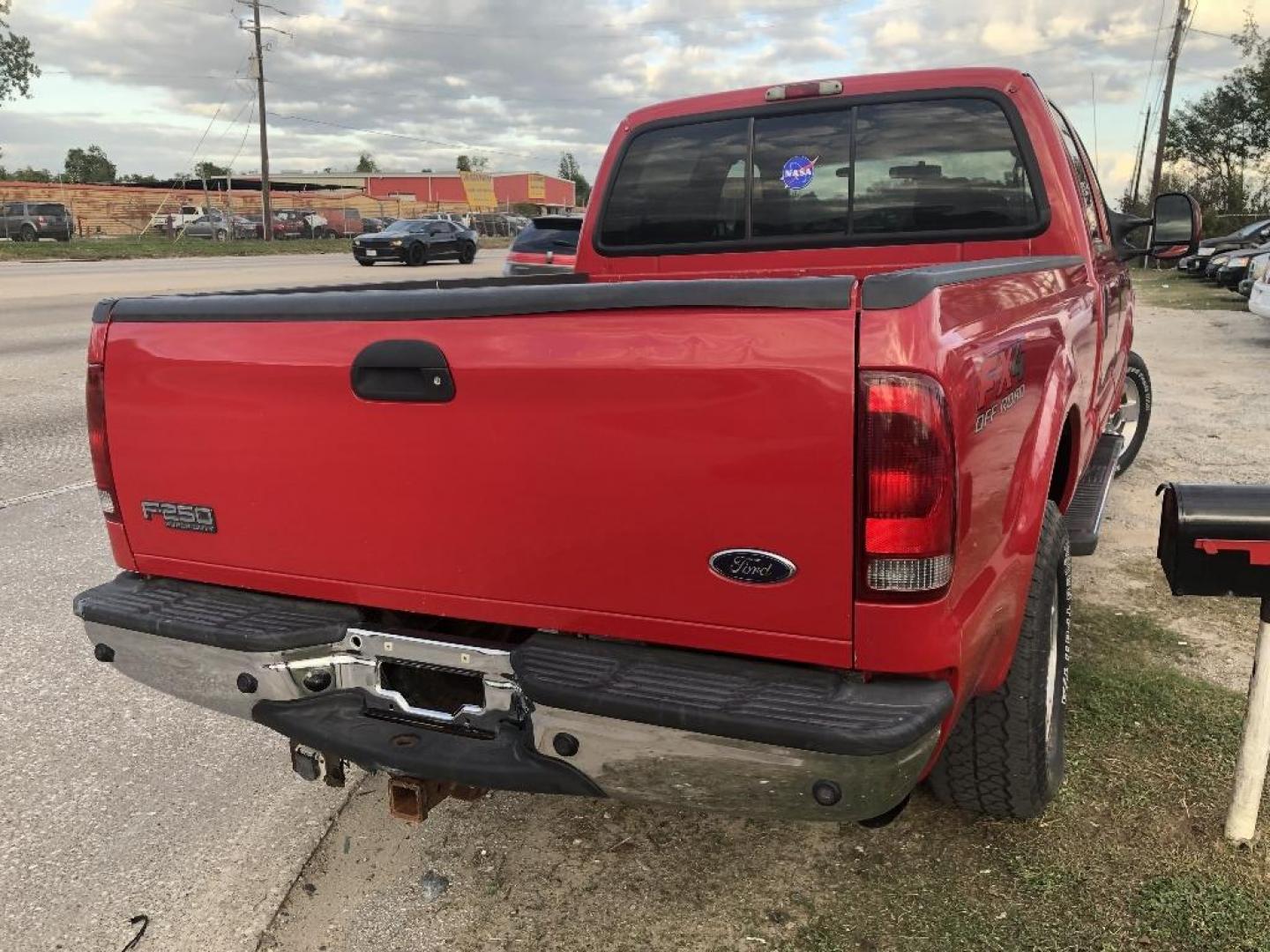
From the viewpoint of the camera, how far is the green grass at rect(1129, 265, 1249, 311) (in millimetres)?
19703

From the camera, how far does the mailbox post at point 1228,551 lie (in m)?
2.56

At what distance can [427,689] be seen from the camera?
2.50m

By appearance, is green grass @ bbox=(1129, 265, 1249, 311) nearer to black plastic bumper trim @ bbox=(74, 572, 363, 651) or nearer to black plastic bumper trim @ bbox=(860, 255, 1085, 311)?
black plastic bumper trim @ bbox=(860, 255, 1085, 311)

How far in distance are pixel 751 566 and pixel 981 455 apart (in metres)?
0.52

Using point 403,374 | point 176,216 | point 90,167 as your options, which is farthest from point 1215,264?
point 90,167

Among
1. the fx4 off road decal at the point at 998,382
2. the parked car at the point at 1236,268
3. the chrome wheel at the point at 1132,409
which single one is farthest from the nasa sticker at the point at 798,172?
the parked car at the point at 1236,268

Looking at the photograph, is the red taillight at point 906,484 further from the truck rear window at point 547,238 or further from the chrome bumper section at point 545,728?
the truck rear window at point 547,238

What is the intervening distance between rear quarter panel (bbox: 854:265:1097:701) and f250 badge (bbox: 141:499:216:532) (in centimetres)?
163

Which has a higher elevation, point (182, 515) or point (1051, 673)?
point (182, 515)

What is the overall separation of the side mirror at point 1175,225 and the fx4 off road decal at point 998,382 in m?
2.68

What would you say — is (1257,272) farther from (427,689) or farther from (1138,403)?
(427,689)

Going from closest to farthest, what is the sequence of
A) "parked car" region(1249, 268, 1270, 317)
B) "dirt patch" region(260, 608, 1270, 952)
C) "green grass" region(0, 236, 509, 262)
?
"dirt patch" region(260, 608, 1270, 952), "parked car" region(1249, 268, 1270, 317), "green grass" region(0, 236, 509, 262)

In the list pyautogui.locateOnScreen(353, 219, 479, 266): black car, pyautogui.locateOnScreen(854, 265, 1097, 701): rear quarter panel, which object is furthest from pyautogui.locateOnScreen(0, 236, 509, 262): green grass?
pyautogui.locateOnScreen(854, 265, 1097, 701): rear quarter panel

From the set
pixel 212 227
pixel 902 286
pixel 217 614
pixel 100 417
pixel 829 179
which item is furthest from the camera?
pixel 212 227
